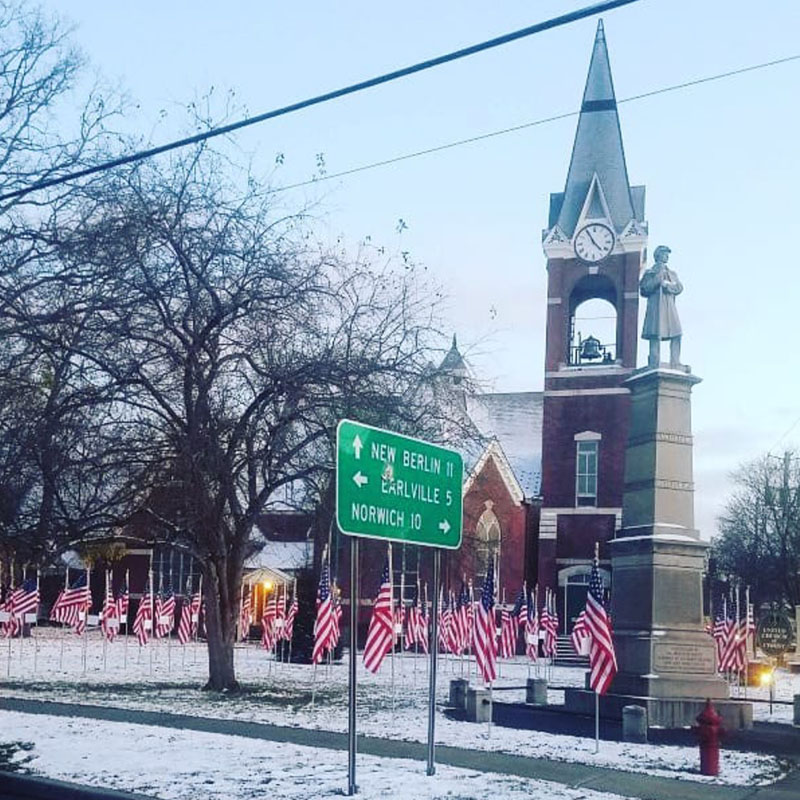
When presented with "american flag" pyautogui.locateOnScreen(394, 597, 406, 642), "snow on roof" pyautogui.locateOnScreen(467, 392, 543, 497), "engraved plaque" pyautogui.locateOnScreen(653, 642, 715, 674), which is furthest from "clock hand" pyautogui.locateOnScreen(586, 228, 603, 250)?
"engraved plaque" pyautogui.locateOnScreen(653, 642, 715, 674)

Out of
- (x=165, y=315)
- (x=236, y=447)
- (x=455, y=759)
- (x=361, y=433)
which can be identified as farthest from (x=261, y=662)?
(x=361, y=433)

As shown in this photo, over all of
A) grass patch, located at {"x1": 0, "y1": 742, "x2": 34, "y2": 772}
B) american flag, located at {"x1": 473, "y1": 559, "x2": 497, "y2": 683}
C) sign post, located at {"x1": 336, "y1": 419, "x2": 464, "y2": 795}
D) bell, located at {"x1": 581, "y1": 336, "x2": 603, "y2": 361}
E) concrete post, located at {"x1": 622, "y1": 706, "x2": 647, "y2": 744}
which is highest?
bell, located at {"x1": 581, "y1": 336, "x2": 603, "y2": 361}

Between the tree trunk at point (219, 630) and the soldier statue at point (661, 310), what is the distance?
9687mm

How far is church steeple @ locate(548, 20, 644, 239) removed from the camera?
48969 millimetres

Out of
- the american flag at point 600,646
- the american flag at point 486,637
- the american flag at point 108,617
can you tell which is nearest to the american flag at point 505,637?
the american flag at point 108,617

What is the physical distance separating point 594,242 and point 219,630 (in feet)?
100

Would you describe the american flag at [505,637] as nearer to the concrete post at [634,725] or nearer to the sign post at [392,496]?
the concrete post at [634,725]

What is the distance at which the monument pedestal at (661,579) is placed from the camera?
21641 millimetres

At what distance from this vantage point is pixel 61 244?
15062 millimetres

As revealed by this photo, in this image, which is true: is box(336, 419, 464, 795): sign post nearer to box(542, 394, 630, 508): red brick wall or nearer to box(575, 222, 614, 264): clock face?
box(542, 394, 630, 508): red brick wall

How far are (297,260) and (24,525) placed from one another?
21.3ft

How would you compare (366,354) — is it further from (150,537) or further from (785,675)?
(785,675)

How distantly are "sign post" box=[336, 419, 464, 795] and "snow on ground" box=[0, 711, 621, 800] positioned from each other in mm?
507

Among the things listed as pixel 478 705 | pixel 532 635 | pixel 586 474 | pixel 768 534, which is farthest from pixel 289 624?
pixel 768 534
